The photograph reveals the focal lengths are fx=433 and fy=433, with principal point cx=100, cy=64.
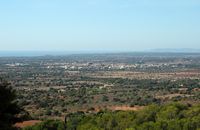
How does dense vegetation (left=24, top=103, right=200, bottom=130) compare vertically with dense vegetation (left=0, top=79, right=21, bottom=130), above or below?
below

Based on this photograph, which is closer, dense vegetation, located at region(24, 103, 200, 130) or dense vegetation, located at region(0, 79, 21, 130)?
dense vegetation, located at region(0, 79, 21, 130)

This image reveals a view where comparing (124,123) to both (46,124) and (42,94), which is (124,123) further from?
(42,94)

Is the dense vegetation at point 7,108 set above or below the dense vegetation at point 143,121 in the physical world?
above

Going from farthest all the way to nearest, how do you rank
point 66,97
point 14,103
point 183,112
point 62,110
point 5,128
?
point 66,97, point 62,110, point 183,112, point 14,103, point 5,128

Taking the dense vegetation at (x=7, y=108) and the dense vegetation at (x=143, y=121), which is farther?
the dense vegetation at (x=143, y=121)

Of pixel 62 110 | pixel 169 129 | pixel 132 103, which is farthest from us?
pixel 132 103

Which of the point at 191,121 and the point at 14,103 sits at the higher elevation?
the point at 14,103

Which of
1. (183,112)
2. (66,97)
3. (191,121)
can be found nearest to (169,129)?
(191,121)

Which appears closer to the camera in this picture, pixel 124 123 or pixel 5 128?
pixel 5 128
